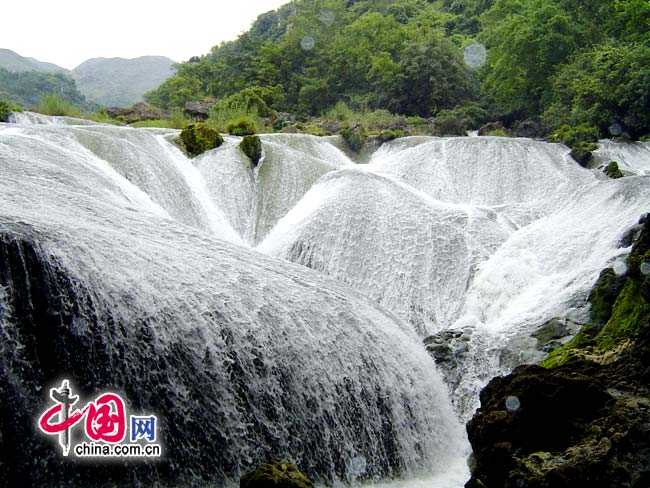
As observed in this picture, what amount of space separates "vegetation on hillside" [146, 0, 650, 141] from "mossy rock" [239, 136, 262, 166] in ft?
16.9

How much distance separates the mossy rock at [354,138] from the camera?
23.1 meters

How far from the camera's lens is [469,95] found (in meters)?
32.7

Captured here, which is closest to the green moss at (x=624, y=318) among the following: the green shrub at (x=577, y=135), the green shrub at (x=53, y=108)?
the green shrub at (x=577, y=135)

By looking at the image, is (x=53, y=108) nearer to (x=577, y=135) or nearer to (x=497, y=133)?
(x=497, y=133)

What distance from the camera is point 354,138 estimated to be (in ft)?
76.1

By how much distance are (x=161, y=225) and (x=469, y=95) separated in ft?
83.4

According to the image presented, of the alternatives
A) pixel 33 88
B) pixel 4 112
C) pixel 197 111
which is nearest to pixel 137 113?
pixel 197 111

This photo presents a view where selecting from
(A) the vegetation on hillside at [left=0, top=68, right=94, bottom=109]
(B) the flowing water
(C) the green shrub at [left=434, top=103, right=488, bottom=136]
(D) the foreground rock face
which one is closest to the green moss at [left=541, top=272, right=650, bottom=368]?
(B) the flowing water

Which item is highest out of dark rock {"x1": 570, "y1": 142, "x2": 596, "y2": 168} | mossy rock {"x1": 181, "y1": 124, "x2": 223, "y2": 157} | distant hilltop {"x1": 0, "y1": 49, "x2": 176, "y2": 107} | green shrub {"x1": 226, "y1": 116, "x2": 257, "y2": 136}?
distant hilltop {"x1": 0, "y1": 49, "x2": 176, "y2": 107}

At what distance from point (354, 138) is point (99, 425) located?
1791cm

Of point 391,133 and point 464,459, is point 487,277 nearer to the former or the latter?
point 464,459

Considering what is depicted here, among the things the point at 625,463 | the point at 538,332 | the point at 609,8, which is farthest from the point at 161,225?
the point at 609,8

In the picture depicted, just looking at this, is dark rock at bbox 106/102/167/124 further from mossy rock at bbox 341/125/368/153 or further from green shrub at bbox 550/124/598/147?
green shrub at bbox 550/124/598/147

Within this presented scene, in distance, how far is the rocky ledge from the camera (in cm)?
582
